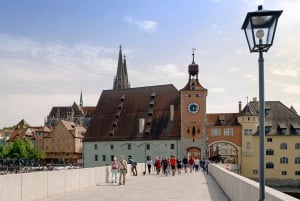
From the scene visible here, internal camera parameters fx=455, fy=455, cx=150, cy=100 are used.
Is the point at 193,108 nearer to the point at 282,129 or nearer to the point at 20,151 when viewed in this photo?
the point at 282,129

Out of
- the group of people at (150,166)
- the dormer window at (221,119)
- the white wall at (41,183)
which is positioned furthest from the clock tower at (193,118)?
the white wall at (41,183)

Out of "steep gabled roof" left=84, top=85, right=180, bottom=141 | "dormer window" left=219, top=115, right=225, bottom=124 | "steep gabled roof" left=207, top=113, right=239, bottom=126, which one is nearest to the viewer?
"steep gabled roof" left=207, top=113, right=239, bottom=126

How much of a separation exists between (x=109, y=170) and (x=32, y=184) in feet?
38.6

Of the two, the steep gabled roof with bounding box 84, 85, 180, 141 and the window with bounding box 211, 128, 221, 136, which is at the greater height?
the steep gabled roof with bounding box 84, 85, 180, 141

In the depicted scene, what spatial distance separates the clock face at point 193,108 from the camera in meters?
77.8

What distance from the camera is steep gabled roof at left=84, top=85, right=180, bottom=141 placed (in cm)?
8125

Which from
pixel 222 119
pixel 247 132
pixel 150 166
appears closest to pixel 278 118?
pixel 247 132

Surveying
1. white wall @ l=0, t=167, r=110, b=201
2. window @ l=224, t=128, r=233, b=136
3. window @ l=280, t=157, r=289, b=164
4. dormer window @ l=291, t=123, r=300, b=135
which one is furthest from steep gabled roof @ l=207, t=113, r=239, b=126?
white wall @ l=0, t=167, r=110, b=201

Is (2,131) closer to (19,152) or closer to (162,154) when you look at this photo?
(19,152)

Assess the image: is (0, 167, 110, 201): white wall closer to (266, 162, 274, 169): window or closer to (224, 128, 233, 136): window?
(224, 128, 233, 136): window

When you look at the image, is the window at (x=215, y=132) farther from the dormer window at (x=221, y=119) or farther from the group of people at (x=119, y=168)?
the group of people at (x=119, y=168)

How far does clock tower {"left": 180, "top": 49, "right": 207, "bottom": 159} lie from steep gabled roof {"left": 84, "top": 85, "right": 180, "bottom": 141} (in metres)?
2.12

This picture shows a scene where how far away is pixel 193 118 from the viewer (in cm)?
7775

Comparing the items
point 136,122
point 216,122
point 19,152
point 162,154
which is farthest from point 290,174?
point 19,152
